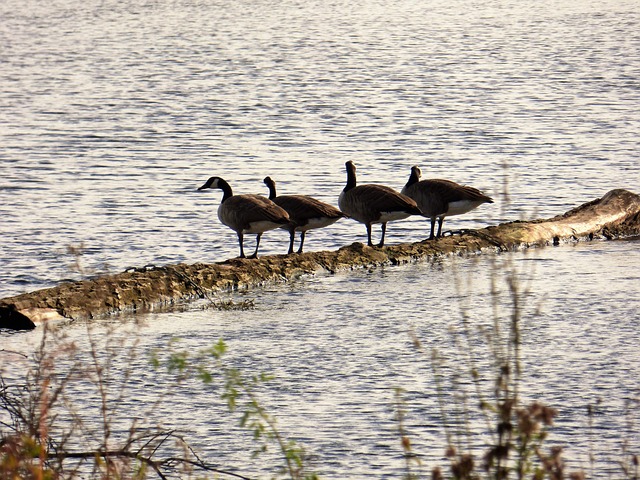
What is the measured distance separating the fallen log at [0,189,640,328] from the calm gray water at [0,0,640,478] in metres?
0.29

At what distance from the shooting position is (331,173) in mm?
26641

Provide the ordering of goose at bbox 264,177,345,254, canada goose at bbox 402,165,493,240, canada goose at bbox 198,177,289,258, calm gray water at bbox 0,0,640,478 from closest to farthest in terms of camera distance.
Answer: calm gray water at bbox 0,0,640,478 < canada goose at bbox 198,177,289,258 < goose at bbox 264,177,345,254 < canada goose at bbox 402,165,493,240

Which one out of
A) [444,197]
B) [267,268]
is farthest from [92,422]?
[444,197]

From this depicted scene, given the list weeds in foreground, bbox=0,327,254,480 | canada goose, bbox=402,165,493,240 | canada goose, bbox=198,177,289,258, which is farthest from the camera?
canada goose, bbox=402,165,493,240

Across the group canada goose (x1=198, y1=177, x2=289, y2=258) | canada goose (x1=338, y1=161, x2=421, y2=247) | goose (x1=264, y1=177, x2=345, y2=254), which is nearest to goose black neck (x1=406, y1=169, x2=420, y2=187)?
canada goose (x1=338, y1=161, x2=421, y2=247)

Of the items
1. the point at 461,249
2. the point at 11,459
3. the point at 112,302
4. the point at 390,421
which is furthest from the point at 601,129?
the point at 11,459

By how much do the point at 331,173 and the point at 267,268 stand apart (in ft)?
35.7

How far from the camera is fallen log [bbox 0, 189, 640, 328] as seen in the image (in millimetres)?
13812

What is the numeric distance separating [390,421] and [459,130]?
81.4 feet

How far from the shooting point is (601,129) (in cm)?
3319

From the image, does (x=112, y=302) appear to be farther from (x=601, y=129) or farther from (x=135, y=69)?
(x=135, y=69)

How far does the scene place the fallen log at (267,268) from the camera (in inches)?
544

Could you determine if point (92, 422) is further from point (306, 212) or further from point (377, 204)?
point (377, 204)

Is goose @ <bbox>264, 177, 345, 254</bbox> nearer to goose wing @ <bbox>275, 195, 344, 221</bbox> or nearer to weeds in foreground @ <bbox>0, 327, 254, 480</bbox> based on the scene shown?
goose wing @ <bbox>275, 195, 344, 221</bbox>
